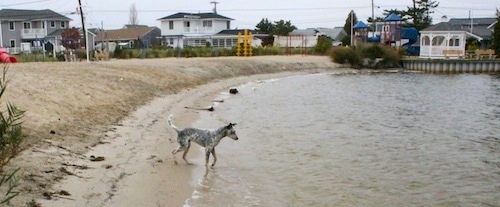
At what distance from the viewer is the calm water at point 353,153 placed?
34.4 feet

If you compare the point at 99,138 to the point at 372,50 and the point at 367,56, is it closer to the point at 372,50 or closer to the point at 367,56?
the point at 367,56

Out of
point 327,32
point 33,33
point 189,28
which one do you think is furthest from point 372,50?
point 33,33

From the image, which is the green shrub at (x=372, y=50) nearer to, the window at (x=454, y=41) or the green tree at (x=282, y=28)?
the window at (x=454, y=41)

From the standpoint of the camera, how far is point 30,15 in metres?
74.2

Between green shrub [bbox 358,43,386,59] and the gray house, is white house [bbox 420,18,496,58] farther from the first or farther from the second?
the gray house

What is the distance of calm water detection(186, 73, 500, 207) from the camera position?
1050cm

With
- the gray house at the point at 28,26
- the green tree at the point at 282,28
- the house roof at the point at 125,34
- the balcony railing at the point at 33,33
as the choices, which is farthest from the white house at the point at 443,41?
the balcony railing at the point at 33,33

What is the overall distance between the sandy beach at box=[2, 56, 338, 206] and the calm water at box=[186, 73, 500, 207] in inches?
38.7

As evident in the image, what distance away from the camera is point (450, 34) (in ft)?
205

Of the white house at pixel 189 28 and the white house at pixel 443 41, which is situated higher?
the white house at pixel 189 28

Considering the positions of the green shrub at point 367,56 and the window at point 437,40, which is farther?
the window at point 437,40

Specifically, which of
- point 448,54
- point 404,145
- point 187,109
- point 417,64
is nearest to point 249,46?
point 417,64

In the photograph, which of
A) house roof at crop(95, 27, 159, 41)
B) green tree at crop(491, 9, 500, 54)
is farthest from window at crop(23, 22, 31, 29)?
green tree at crop(491, 9, 500, 54)

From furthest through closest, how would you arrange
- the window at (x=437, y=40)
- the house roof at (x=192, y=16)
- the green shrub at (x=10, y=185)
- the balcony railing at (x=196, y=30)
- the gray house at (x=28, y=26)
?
the balcony railing at (x=196, y=30)
the house roof at (x=192, y=16)
the gray house at (x=28, y=26)
the window at (x=437, y=40)
the green shrub at (x=10, y=185)
